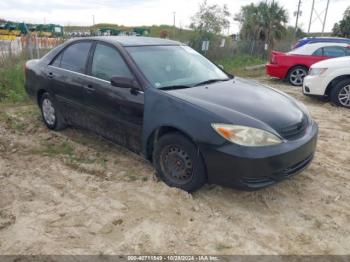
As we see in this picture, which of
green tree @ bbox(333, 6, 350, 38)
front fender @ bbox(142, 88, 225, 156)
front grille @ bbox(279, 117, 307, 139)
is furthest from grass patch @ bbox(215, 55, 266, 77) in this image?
green tree @ bbox(333, 6, 350, 38)

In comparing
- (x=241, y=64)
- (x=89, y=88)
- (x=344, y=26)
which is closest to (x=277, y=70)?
(x=241, y=64)

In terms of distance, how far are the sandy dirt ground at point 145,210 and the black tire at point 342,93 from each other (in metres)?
3.35

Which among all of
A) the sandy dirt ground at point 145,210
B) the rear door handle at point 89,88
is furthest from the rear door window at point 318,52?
the rear door handle at point 89,88

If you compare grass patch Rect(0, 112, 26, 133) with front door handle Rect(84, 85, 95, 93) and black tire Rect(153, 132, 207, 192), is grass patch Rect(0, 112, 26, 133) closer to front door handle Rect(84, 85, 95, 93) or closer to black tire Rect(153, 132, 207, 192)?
front door handle Rect(84, 85, 95, 93)

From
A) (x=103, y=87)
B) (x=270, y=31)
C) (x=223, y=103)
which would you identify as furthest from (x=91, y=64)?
(x=270, y=31)

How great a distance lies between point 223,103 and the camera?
3.67 m

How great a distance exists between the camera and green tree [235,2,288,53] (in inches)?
901

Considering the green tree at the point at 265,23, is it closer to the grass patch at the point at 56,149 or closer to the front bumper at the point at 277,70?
the front bumper at the point at 277,70

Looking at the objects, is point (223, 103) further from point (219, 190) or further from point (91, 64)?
point (91, 64)

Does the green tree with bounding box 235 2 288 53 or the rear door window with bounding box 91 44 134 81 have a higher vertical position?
the green tree with bounding box 235 2 288 53

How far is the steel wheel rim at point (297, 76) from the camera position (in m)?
11.3

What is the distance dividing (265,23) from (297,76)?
12746mm

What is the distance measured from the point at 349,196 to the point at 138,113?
2.44m

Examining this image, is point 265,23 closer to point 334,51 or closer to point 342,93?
point 334,51
